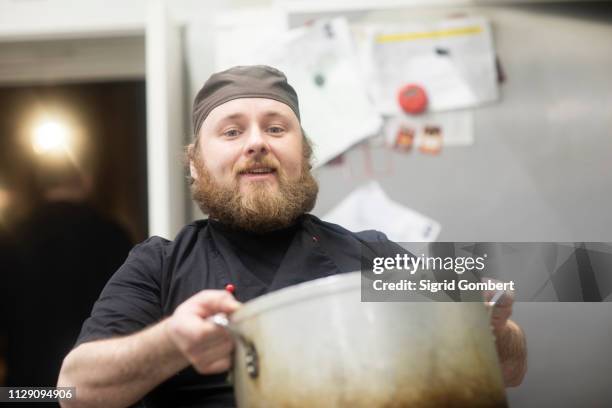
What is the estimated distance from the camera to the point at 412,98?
130 cm

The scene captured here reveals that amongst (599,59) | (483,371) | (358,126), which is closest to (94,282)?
(358,126)

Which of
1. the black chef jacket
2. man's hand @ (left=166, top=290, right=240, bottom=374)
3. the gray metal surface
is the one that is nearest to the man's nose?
the black chef jacket

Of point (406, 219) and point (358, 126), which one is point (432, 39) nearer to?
point (358, 126)

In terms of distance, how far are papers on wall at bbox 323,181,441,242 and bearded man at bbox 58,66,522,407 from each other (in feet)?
1.12

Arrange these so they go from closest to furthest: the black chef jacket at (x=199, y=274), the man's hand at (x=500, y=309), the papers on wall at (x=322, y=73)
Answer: the man's hand at (x=500, y=309), the black chef jacket at (x=199, y=274), the papers on wall at (x=322, y=73)

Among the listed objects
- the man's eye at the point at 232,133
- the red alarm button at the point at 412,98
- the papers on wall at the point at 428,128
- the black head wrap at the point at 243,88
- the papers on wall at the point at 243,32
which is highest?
the papers on wall at the point at 243,32

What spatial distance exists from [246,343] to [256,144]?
1.09 feet

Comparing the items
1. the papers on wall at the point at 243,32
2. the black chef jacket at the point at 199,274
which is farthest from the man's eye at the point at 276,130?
the papers on wall at the point at 243,32

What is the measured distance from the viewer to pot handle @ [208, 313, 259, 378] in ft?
1.81

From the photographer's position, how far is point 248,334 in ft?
1.82

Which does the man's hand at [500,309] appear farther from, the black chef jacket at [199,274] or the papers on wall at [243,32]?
the papers on wall at [243,32]

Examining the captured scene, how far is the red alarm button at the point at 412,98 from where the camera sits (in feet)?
4.26

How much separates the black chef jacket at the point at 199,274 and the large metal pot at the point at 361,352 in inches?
9.1

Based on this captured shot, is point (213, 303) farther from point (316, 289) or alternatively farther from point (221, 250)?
point (221, 250)
